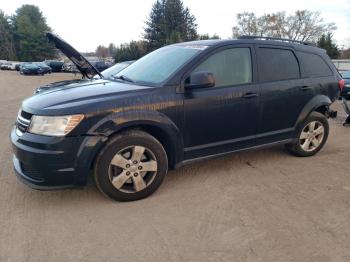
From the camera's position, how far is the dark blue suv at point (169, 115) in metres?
3.26

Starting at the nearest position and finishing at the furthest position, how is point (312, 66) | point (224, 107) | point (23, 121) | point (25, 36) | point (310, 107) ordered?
point (23, 121) → point (224, 107) → point (310, 107) → point (312, 66) → point (25, 36)

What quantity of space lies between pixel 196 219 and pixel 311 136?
2.70m

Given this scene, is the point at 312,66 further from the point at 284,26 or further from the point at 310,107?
the point at 284,26

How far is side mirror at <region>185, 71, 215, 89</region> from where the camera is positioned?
361 centimetres

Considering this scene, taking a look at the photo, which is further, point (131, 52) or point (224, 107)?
point (131, 52)

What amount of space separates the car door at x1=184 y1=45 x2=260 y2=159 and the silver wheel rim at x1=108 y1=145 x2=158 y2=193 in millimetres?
515

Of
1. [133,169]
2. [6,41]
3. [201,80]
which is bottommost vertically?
[133,169]

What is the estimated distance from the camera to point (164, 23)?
48.8m

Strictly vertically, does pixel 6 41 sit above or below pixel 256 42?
above

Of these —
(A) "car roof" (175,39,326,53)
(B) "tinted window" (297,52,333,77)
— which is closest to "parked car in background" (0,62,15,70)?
(A) "car roof" (175,39,326,53)

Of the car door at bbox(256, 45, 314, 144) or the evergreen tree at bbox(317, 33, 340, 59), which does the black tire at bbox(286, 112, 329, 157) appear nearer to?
the car door at bbox(256, 45, 314, 144)

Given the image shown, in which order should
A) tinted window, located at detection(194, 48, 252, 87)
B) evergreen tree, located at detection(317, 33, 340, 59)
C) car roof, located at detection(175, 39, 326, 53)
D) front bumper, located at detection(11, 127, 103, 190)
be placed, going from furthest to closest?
evergreen tree, located at detection(317, 33, 340, 59) → car roof, located at detection(175, 39, 326, 53) → tinted window, located at detection(194, 48, 252, 87) → front bumper, located at detection(11, 127, 103, 190)

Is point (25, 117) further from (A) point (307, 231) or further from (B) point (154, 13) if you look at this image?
(B) point (154, 13)

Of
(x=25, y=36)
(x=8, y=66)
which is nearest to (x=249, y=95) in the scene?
(x=8, y=66)
